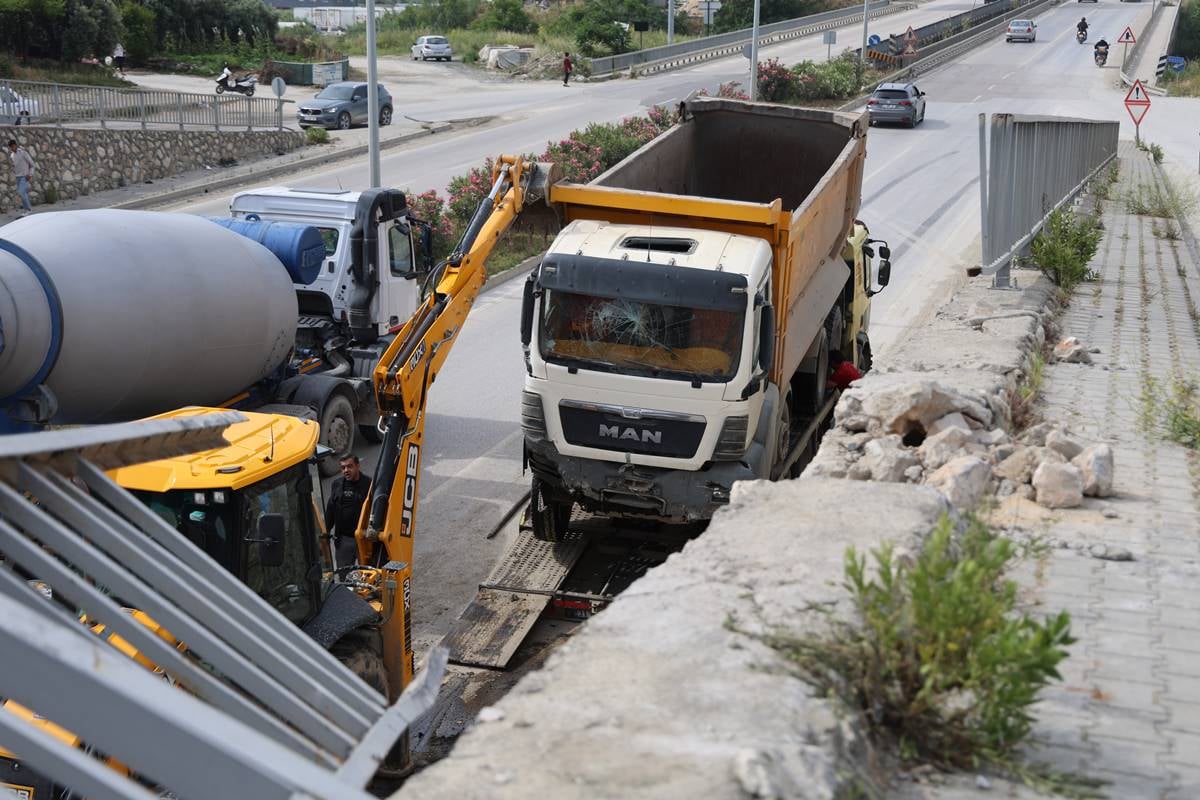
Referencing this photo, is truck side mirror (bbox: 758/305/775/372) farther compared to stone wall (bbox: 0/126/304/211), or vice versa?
stone wall (bbox: 0/126/304/211)

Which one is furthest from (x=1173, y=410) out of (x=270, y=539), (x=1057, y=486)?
(x=270, y=539)

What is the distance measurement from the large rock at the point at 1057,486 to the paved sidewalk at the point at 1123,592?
8cm

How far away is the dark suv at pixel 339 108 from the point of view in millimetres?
39594

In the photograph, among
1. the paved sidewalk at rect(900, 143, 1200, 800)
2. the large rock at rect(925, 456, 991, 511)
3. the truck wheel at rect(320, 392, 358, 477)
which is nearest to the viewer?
the paved sidewalk at rect(900, 143, 1200, 800)

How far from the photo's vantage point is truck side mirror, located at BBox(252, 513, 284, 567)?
22.8 ft

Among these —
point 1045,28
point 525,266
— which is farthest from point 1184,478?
point 1045,28

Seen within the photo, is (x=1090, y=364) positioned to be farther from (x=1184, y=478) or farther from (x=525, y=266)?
(x=525, y=266)

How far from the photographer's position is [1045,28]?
260ft

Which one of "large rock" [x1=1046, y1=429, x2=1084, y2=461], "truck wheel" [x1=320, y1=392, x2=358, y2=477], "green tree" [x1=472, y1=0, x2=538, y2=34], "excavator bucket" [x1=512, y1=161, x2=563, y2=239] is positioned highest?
"green tree" [x1=472, y1=0, x2=538, y2=34]

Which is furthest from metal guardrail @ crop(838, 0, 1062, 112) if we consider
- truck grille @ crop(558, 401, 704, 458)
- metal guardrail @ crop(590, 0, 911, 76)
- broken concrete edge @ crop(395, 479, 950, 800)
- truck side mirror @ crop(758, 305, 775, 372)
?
broken concrete edge @ crop(395, 479, 950, 800)

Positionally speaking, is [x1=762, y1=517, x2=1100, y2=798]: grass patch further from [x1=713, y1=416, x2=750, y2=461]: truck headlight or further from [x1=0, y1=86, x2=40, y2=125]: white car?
[x1=0, y1=86, x2=40, y2=125]: white car

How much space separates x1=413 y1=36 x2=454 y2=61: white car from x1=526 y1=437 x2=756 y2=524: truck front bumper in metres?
55.6

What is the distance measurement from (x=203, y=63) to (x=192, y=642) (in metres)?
53.0

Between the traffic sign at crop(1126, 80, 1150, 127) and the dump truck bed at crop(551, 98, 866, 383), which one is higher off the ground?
the traffic sign at crop(1126, 80, 1150, 127)
